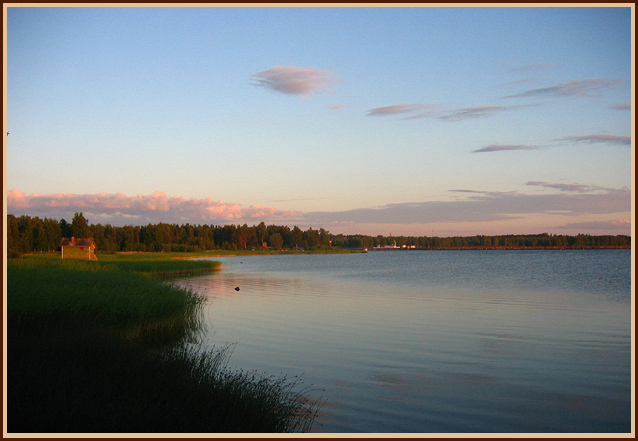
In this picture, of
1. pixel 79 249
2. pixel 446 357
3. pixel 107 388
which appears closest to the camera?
pixel 107 388

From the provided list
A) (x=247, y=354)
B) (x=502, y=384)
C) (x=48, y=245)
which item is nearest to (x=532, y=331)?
(x=502, y=384)

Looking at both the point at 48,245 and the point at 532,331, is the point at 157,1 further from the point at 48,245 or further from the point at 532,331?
the point at 48,245

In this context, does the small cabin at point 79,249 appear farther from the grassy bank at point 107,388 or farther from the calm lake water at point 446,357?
the grassy bank at point 107,388

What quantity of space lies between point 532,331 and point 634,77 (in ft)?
55.5

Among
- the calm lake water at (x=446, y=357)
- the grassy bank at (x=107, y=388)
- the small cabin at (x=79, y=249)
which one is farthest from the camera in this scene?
the small cabin at (x=79, y=249)

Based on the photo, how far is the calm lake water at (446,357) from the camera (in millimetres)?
11875

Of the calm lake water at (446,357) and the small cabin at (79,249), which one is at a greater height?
the small cabin at (79,249)

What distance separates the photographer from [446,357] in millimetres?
17766

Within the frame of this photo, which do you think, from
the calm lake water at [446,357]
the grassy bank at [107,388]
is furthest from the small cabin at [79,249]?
the grassy bank at [107,388]

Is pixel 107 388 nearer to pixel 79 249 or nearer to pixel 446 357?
pixel 446 357

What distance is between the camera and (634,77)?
8.28 metres

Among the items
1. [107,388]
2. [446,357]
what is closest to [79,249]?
[446,357]

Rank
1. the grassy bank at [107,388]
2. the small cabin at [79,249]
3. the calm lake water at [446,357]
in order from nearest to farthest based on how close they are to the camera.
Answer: the grassy bank at [107,388] → the calm lake water at [446,357] → the small cabin at [79,249]

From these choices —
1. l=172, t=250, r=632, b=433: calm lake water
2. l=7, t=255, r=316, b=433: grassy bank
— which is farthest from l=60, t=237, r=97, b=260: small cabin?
l=7, t=255, r=316, b=433: grassy bank
